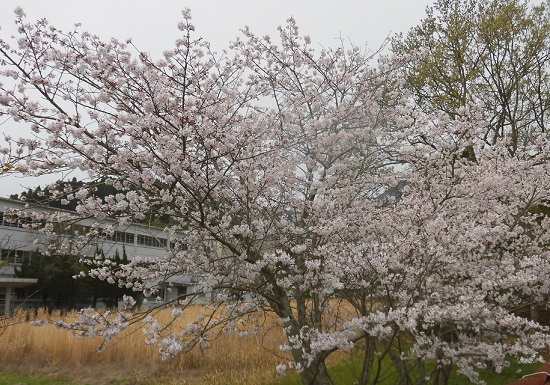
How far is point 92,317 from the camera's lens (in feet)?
13.7

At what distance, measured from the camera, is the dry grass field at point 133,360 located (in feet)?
27.7

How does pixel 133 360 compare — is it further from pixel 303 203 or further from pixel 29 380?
pixel 303 203

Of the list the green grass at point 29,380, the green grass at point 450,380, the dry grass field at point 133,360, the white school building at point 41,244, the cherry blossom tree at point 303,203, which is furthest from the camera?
the green grass at point 29,380

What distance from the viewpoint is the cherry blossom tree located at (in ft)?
13.4

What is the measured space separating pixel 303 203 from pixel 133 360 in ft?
20.7

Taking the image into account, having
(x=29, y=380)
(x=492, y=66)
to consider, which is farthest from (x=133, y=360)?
(x=492, y=66)

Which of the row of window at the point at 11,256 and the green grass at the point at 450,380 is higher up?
the row of window at the point at 11,256

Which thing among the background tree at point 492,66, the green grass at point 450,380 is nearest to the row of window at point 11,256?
the green grass at point 450,380

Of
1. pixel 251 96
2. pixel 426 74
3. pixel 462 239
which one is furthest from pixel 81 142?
pixel 426 74

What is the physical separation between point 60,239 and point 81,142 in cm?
129

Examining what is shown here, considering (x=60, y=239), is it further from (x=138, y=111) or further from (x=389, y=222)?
(x=389, y=222)

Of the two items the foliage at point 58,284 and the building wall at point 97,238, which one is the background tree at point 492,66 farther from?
the foliage at point 58,284

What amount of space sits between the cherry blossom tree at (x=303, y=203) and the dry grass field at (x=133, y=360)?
324 cm

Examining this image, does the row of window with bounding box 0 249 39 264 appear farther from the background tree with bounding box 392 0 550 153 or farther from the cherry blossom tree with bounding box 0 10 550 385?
the background tree with bounding box 392 0 550 153
